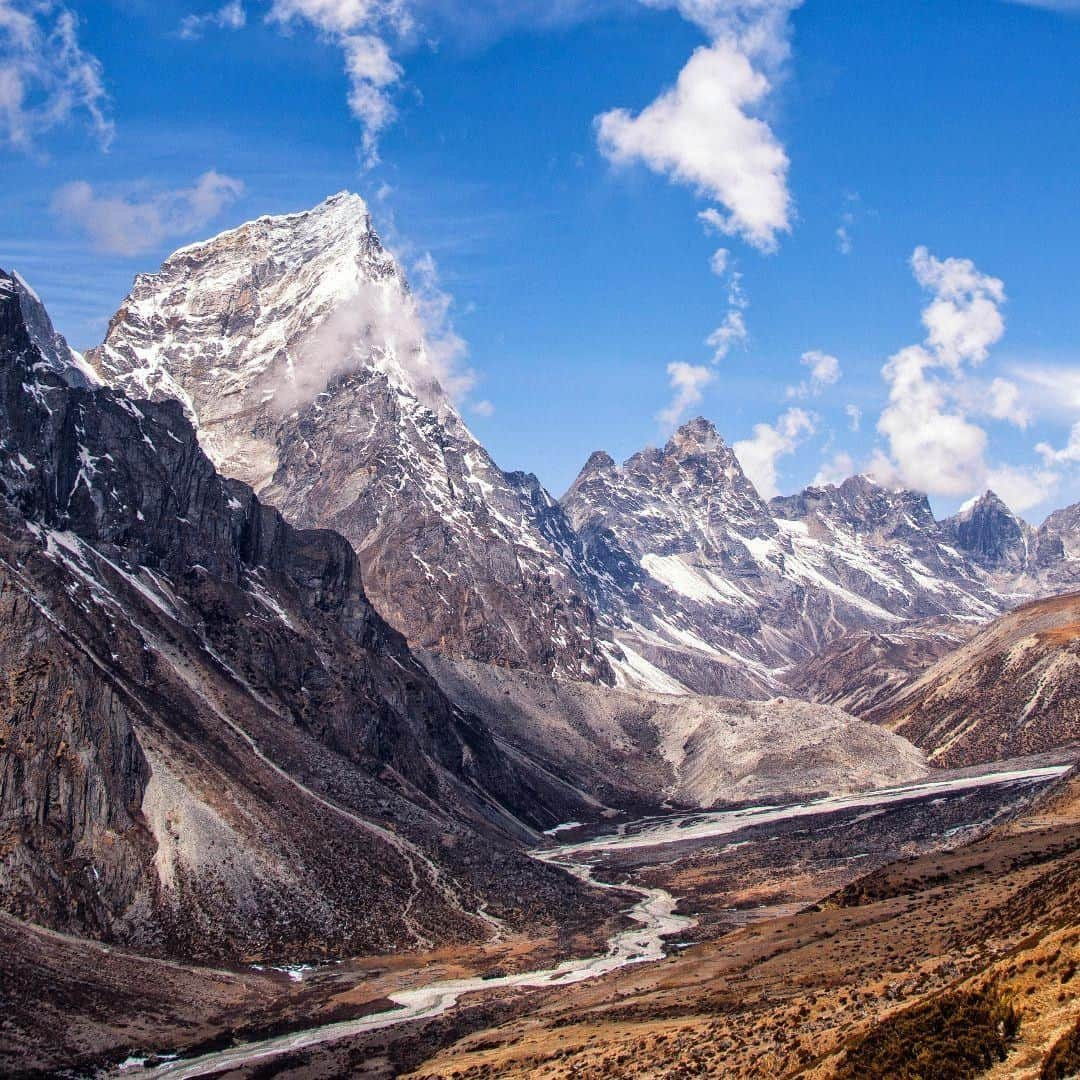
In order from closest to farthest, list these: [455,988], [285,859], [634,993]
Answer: [634,993]
[455,988]
[285,859]

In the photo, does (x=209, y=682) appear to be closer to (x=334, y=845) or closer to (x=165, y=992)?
(x=334, y=845)

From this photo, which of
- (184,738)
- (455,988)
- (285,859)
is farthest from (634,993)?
(184,738)

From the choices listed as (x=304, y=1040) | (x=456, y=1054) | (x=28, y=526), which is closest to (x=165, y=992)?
(x=304, y=1040)

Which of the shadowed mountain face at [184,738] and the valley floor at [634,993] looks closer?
the valley floor at [634,993]

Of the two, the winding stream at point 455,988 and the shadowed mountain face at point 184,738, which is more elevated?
the shadowed mountain face at point 184,738

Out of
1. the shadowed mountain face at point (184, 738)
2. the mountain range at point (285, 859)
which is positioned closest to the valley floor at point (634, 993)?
the mountain range at point (285, 859)

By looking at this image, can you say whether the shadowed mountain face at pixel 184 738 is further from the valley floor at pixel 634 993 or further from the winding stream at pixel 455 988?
the winding stream at pixel 455 988

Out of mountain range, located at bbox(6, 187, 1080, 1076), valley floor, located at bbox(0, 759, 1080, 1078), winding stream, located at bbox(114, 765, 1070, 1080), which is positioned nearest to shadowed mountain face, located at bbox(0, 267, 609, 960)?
mountain range, located at bbox(6, 187, 1080, 1076)

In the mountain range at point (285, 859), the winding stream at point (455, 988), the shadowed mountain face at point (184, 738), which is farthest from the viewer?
the shadowed mountain face at point (184, 738)

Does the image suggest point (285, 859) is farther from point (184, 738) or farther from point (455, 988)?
point (455, 988)

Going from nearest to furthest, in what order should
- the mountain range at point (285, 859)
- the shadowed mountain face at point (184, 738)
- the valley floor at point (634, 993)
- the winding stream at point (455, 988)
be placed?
1. the valley floor at point (634, 993)
2. the mountain range at point (285, 859)
3. the winding stream at point (455, 988)
4. the shadowed mountain face at point (184, 738)
